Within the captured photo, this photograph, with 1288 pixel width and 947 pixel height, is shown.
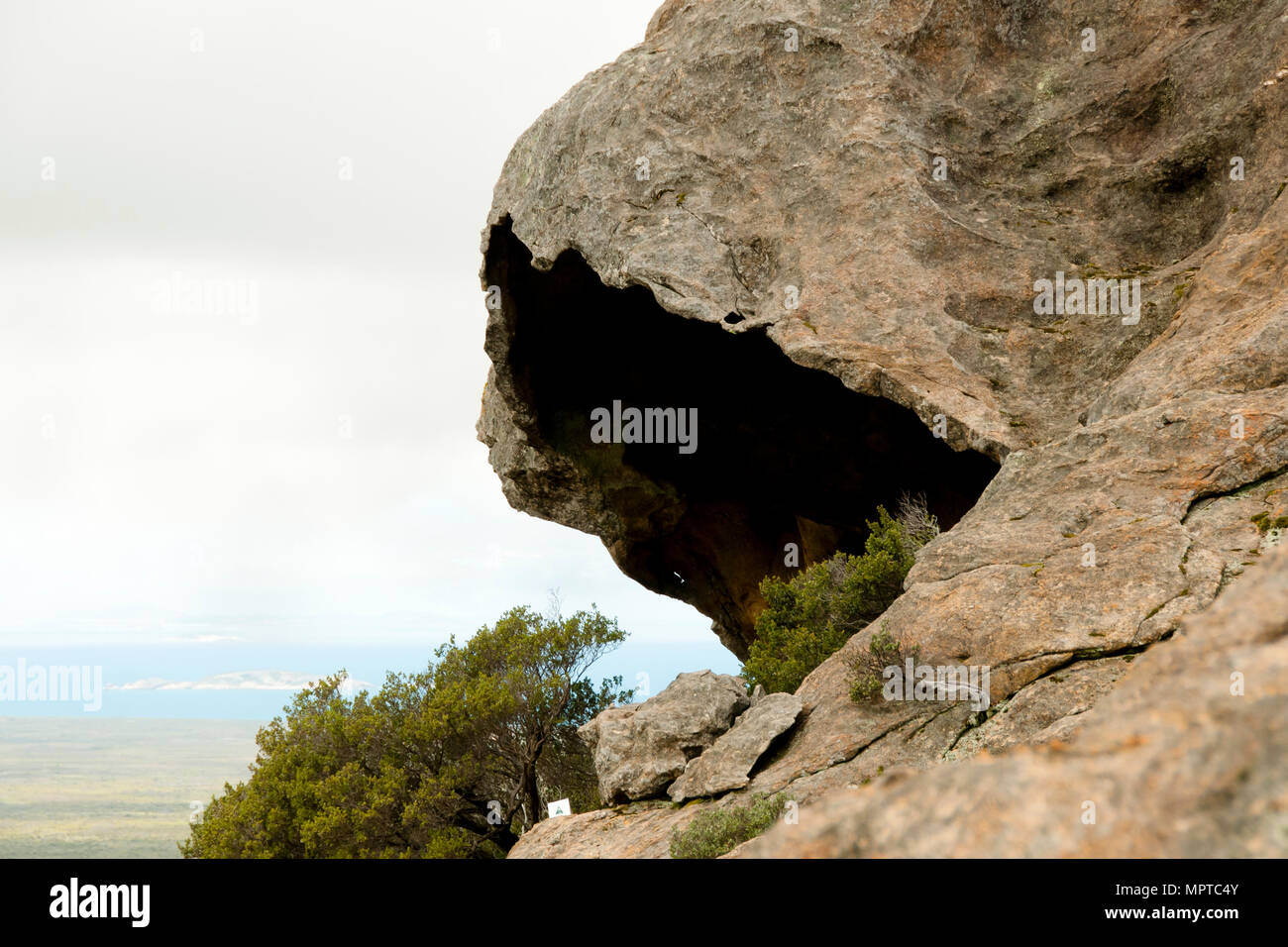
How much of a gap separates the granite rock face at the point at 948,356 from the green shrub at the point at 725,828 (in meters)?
0.41

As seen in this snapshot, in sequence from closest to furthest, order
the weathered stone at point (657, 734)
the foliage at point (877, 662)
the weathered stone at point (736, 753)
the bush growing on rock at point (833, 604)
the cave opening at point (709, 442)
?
the foliage at point (877, 662) → the weathered stone at point (736, 753) → the weathered stone at point (657, 734) → the bush growing on rock at point (833, 604) → the cave opening at point (709, 442)

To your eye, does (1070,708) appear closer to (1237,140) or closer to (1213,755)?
(1213,755)

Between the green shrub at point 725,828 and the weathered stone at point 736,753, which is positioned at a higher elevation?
the weathered stone at point 736,753

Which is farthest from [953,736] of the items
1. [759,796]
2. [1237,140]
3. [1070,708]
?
[1237,140]

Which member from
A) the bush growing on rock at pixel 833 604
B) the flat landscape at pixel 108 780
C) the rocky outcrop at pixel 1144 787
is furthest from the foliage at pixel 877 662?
the flat landscape at pixel 108 780

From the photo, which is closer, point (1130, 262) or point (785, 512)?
point (1130, 262)

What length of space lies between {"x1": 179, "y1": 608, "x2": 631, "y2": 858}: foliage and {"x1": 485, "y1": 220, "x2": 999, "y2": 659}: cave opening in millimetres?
4449

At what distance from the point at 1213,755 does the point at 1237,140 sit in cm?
1548

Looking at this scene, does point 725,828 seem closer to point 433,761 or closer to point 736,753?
point 736,753

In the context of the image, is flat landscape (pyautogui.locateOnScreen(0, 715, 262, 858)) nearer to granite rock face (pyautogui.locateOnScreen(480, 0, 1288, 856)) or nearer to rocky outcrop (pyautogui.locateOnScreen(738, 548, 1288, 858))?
granite rock face (pyautogui.locateOnScreen(480, 0, 1288, 856))

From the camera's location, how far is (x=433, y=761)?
2073 cm

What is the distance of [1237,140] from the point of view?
15.2 metres

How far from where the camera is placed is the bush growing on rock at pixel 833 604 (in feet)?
55.7

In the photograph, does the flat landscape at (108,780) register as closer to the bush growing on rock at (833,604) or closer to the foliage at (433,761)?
the foliage at (433,761)
